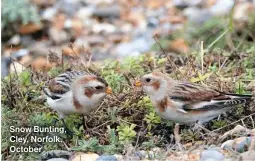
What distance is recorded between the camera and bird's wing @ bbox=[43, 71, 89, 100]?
3295mm

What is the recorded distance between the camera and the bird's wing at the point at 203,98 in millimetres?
3174

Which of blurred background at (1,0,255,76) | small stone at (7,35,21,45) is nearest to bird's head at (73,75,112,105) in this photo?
blurred background at (1,0,255,76)

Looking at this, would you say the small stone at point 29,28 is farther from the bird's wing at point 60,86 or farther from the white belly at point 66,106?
the white belly at point 66,106

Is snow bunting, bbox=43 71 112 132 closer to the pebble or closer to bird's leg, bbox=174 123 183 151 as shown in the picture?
bird's leg, bbox=174 123 183 151

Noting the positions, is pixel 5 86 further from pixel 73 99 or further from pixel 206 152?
pixel 206 152

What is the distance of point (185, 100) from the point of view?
3.18 meters

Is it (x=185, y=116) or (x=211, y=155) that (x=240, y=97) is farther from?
(x=211, y=155)

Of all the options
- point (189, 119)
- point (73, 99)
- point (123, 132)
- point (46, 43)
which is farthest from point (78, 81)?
point (46, 43)

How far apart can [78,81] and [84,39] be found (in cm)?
329

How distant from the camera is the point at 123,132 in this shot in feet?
10.6

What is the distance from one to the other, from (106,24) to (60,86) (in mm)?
3477

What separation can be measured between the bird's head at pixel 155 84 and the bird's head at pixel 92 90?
14 centimetres

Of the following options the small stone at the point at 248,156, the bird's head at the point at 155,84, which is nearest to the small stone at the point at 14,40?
the bird's head at the point at 155,84

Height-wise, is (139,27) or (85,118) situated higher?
(139,27)
